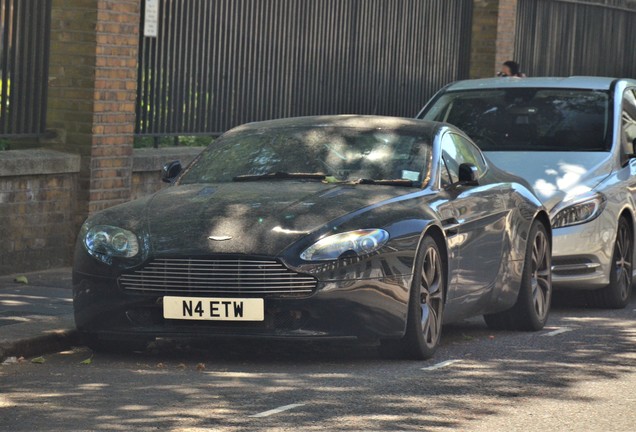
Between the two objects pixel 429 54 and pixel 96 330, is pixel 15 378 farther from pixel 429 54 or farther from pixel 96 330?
pixel 429 54

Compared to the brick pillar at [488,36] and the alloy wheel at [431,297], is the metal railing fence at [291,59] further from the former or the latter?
the alloy wheel at [431,297]

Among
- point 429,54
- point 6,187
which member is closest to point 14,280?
point 6,187

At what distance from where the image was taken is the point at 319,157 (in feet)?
33.8

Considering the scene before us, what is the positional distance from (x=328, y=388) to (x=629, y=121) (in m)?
6.49

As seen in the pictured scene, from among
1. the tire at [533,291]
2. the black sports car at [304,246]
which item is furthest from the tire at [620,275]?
the black sports car at [304,246]

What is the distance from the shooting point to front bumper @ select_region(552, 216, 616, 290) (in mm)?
12453

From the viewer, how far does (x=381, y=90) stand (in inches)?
802

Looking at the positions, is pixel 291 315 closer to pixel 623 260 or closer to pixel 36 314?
pixel 36 314

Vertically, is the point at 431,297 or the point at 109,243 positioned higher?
the point at 109,243

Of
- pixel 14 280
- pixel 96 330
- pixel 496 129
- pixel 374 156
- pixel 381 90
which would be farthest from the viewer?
pixel 381 90

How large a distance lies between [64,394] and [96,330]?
3.80ft

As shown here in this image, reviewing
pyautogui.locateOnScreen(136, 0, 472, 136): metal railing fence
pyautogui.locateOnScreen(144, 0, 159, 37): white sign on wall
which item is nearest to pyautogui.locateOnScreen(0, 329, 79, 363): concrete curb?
pyautogui.locateOnScreen(136, 0, 472, 136): metal railing fence

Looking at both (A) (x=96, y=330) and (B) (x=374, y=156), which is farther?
(B) (x=374, y=156)

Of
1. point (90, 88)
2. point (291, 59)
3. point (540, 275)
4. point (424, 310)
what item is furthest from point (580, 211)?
point (291, 59)
